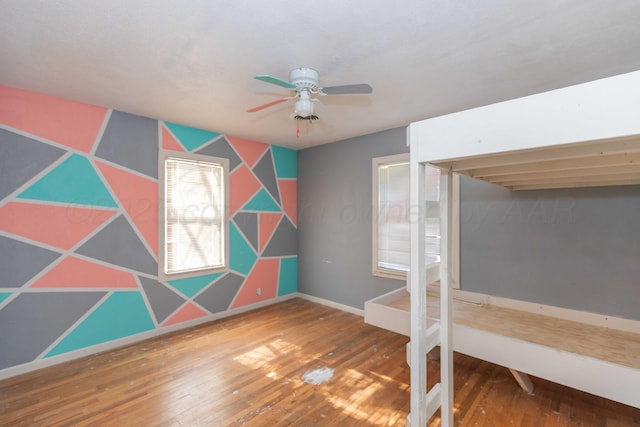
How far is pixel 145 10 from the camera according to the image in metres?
1.51

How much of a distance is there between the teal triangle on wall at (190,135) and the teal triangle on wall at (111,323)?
71.9 inches

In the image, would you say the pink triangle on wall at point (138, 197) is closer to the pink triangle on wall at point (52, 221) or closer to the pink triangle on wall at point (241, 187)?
the pink triangle on wall at point (52, 221)

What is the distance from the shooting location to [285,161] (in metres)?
4.64

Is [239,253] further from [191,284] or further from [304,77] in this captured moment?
[304,77]

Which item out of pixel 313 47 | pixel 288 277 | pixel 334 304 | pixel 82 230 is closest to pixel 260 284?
pixel 288 277

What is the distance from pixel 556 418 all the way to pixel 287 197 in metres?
3.85

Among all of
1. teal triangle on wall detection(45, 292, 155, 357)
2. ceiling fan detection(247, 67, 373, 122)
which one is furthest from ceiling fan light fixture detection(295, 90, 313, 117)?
teal triangle on wall detection(45, 292, 155, 357)

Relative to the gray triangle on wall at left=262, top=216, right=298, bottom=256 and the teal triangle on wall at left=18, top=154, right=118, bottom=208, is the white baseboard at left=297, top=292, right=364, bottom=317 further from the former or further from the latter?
the teal triangle on wall at left=18, top=154, right=118, bottom=208

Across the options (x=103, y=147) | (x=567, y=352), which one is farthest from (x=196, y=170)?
(x=567, y=352)

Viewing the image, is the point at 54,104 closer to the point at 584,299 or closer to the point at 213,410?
the point at 213,410

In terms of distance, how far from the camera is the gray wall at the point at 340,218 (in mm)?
3850

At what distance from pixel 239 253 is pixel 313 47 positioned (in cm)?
293

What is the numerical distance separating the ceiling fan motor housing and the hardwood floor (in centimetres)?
235

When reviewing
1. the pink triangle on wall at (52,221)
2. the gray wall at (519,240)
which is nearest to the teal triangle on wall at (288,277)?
the gray wall at (519,240)
